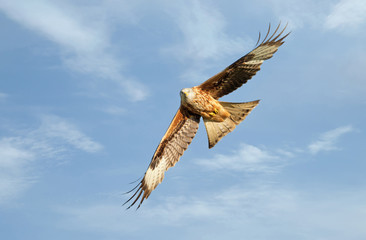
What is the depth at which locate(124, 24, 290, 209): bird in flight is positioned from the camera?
38.1ft

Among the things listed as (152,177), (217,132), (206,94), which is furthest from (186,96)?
(152,177)

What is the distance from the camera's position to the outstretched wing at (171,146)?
12.1 metres

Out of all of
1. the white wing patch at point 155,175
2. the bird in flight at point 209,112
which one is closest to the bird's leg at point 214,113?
the bird in flight at point 209,112

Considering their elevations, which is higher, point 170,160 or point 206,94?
point 206,94

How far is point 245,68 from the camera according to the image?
11625 mm

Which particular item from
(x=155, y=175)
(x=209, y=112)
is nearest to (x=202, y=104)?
(x=209, y=112)

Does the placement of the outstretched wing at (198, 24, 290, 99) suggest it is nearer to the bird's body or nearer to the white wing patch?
the bird's body

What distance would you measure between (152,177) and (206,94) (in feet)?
7.71

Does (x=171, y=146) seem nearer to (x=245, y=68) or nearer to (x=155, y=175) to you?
(x=155, y=175)

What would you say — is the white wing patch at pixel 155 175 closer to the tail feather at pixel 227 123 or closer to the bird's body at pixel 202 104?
the tail feather at pixel 227 123

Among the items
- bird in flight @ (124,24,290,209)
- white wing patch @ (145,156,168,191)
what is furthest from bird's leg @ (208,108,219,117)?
white wing patch @ (145,156,168,191)

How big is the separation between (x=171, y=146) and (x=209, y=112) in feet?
4.02

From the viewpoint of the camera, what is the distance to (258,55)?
458 inches

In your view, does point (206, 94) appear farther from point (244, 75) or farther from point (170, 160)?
point (170, 160)
